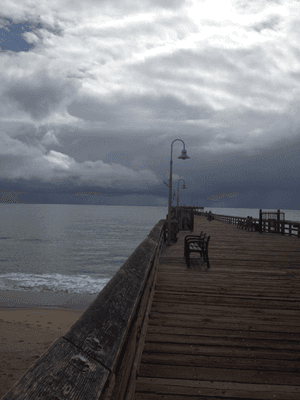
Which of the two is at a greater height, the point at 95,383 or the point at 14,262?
the point at 95,383

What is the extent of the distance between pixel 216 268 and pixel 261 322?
3.67 meters

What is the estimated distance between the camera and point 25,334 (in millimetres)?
12906

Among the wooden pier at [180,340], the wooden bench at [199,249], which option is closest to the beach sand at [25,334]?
the wooden bench at [199,249]

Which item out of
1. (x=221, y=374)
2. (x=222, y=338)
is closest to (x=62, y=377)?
(x=221, y=374)

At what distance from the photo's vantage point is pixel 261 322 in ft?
15.3

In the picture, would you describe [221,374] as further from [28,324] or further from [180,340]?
[28,324]

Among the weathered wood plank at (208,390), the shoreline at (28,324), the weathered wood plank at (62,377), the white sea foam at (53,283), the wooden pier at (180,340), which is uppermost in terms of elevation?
the weathered wood plank at (62,377)

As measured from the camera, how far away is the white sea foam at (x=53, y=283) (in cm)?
2144

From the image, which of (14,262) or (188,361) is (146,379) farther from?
(14,262)

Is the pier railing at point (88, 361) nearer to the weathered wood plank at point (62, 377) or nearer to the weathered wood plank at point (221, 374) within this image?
the weathered wood plank at point (62, 377)

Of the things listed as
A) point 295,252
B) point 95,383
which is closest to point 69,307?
point 295,252

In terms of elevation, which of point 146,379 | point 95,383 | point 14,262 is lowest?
point 14,262

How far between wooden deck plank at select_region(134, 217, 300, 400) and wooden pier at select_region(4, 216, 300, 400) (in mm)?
13

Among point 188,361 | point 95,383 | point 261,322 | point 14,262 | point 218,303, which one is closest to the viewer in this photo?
point 95,383
